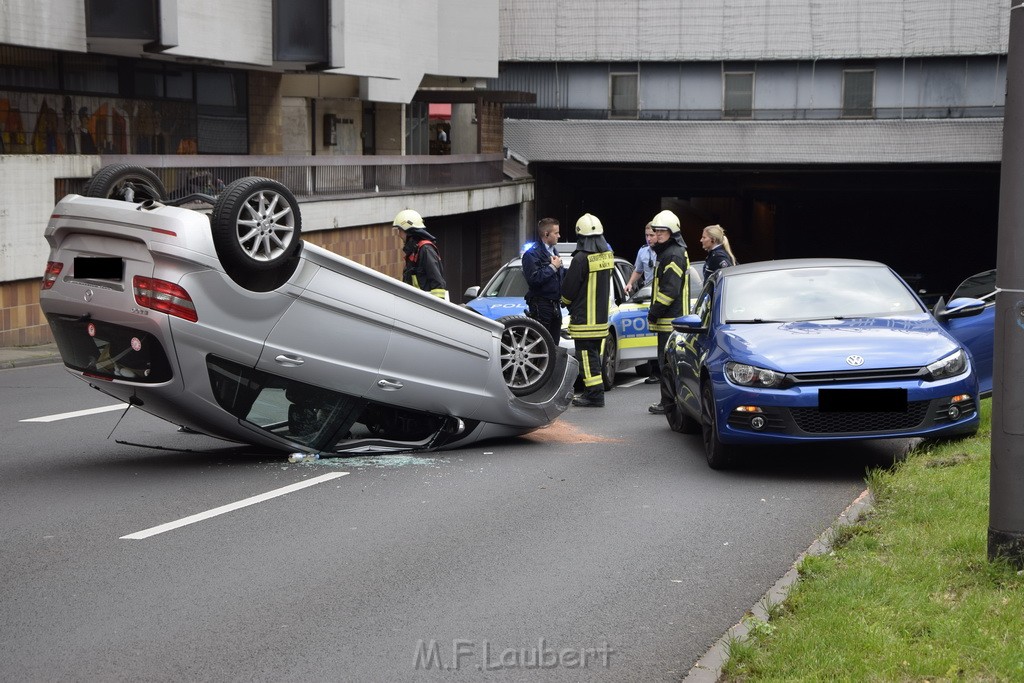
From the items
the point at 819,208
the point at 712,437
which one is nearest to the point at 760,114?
the point at 819,208

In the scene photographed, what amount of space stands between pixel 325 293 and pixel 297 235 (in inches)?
18.5

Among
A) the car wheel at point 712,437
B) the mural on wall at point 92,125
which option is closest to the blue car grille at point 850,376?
the car wheel at point 712,437

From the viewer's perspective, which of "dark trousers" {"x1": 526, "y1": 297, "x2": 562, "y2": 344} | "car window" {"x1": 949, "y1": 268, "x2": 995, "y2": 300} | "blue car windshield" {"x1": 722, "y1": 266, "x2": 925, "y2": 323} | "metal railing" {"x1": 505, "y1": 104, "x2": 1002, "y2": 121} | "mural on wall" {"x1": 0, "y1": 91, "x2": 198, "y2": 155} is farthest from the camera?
"metal railing" {"x1": 505, "y1": 104, "x2": 1002, "y2": 121}

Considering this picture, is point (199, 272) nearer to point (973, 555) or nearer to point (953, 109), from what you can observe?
point (973, 555)

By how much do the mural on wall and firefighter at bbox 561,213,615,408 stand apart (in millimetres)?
11392

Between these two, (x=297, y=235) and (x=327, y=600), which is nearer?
(x=327, y=600)

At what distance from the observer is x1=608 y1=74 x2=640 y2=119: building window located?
138 ft

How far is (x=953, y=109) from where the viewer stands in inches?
1564

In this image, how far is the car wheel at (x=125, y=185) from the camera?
881 cm

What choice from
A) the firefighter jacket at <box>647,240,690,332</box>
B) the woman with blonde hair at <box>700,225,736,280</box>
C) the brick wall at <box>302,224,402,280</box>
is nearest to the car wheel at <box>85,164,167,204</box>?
the firefighter jacket at <box>647,240,690,332</box>

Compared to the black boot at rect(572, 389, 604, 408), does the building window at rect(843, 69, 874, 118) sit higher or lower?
higher

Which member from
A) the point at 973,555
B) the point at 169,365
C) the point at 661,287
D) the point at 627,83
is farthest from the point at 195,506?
the point at 627,83

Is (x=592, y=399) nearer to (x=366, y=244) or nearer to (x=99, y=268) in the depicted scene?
(x=99, y=268)

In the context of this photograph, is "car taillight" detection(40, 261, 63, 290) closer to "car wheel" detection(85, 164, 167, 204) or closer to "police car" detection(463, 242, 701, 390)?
"car wheel" detection(85, 164, 167, 204)
